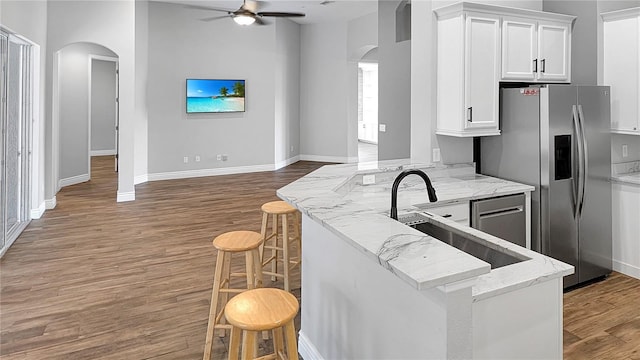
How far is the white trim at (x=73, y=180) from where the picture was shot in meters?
7.43

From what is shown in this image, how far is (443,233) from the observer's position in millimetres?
2158

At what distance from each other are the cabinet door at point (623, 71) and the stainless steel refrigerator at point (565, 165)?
0.95 ft

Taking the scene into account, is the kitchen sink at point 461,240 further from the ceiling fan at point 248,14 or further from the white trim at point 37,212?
the ceiling fan at point 248,14

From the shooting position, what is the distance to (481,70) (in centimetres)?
338

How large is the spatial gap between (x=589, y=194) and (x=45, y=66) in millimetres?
6621

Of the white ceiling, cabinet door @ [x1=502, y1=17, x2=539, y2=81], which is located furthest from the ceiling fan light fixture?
cabinet door @ [x1=502, y1=17, x2=539, y2=81]

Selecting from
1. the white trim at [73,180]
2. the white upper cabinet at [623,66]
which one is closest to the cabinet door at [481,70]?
the white upper cabinet at [623,66]

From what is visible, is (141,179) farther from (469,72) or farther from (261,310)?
(261,310)

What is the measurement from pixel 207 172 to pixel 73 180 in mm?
2433

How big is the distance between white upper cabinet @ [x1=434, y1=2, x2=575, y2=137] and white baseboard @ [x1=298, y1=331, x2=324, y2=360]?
201 centimetres

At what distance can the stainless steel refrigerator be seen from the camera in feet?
10.7

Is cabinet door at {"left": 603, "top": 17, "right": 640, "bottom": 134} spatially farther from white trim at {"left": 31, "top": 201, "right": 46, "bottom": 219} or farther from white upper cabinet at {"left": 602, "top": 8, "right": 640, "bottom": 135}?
white trim at {"left": 31, "top": 201, "right": 46, "bottom": 219}

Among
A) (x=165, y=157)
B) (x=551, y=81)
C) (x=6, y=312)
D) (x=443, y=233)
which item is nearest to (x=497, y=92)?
(x=551, y=81)

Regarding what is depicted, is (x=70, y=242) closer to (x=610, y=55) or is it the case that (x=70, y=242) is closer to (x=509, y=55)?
(x=509, y=55)
